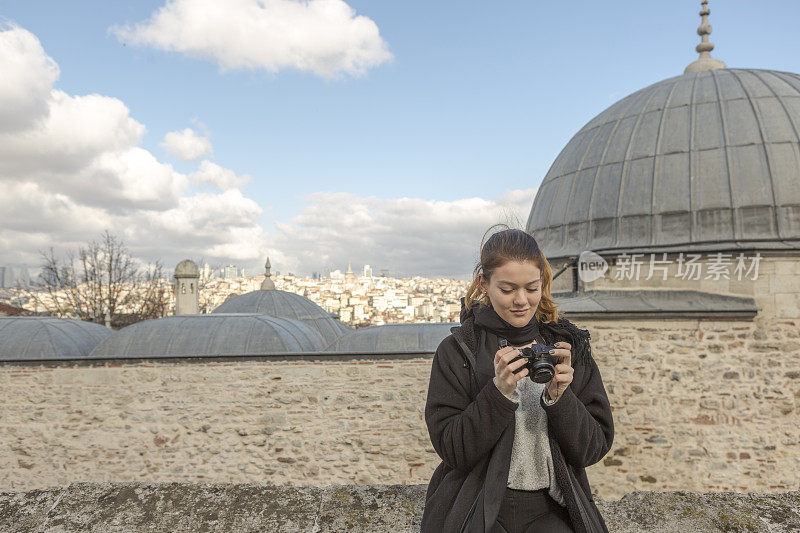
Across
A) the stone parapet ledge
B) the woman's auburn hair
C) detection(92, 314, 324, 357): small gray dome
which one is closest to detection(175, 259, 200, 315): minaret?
detection(92, 314, 324, 357): small gray dome

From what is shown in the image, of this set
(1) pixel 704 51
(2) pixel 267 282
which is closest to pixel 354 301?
(2) pixel 267 282

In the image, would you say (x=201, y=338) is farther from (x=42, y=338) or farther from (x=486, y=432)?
(x=486, y=432)

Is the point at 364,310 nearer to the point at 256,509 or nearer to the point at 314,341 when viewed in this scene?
the point at 314,341

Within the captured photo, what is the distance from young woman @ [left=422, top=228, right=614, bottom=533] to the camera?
1.41m

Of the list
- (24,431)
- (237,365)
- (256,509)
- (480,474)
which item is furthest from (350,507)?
(24,431)

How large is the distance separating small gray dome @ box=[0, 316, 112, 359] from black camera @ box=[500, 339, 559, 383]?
368 inches

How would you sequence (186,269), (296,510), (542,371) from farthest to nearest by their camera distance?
(186,269), (296,510), (542,371)

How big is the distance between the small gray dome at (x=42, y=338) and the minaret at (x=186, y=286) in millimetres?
2815

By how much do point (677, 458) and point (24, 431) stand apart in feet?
34.0

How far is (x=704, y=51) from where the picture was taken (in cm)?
1040

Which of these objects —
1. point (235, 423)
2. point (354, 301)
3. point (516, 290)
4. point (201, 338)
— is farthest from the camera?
point (354, 301)

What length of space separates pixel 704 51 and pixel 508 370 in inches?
478

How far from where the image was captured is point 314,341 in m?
10.5

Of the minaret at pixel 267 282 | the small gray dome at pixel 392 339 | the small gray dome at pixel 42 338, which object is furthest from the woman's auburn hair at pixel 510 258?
the minaret at pixel 267 282
